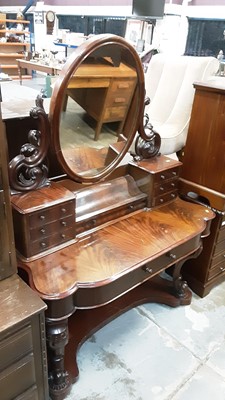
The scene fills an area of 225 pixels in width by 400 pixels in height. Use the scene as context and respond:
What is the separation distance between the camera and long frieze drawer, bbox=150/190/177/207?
62.3 inches

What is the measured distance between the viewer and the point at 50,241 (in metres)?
1.21

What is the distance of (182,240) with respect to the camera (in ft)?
4.53

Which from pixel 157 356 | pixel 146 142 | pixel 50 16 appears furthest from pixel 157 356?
pixel 50 16

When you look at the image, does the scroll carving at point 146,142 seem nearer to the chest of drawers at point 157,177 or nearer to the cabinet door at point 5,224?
the chest of drawers at point 157,177

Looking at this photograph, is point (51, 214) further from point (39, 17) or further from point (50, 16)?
point (39, 17)

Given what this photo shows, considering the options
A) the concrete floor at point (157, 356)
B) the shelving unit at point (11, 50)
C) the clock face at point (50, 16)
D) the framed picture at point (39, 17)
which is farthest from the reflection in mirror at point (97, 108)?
the framed picture at point (39, 17)

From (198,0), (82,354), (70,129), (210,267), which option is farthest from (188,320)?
Result: (198,0)

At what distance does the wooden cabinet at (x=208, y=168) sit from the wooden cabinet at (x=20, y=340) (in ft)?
3.42

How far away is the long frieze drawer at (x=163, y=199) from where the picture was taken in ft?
5.19

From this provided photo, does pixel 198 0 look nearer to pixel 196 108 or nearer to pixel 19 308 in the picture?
pixel 196 108

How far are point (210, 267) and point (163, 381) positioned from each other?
0.67 m

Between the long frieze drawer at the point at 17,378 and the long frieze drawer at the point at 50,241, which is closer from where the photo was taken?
the long frieze drawer at the point at 17,378

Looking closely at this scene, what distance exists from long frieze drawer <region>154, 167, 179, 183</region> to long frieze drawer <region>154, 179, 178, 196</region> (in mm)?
20

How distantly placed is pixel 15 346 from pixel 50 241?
366 mm
